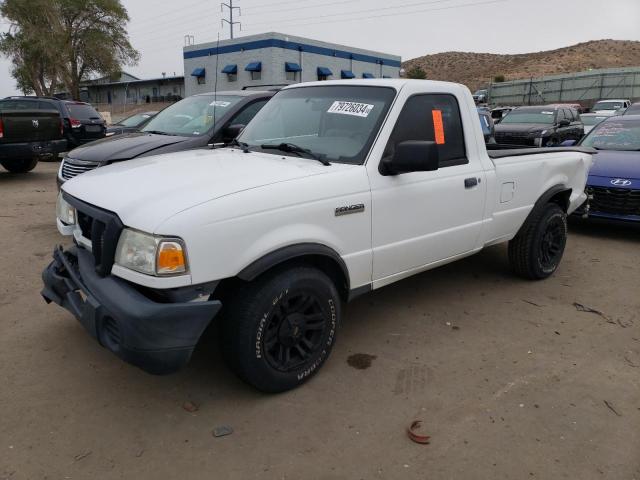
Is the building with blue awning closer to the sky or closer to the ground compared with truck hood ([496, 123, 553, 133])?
closer to the sky

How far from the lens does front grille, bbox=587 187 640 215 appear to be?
20.8ft

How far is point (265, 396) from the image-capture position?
306cm

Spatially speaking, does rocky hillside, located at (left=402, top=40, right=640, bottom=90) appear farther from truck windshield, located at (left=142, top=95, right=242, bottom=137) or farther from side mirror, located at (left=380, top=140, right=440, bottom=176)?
side mirror, located at (left=380, top=140, right=440, bottom=176)

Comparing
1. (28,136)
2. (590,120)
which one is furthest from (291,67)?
(28,136)

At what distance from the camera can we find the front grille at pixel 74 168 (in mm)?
5680

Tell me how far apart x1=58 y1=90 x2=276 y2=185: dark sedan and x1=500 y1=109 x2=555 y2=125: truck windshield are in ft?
34.1

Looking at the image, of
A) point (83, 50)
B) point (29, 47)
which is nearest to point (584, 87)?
point (83, 50)

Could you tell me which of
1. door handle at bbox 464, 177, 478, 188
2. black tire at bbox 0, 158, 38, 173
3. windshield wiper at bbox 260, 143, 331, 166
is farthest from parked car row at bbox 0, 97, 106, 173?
door handle at bbox 464, 177, 478, 188

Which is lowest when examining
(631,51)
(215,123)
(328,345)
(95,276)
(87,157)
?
(328,345)

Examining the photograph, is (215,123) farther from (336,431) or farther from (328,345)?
(336,431)

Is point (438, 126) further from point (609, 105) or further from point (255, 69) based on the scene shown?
point (255, 69)

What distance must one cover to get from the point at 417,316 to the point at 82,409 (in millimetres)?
2543

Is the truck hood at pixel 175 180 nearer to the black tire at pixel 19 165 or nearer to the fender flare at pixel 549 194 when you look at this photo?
the fender flare at pixel 549 194

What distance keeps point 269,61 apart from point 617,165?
26925 mm
